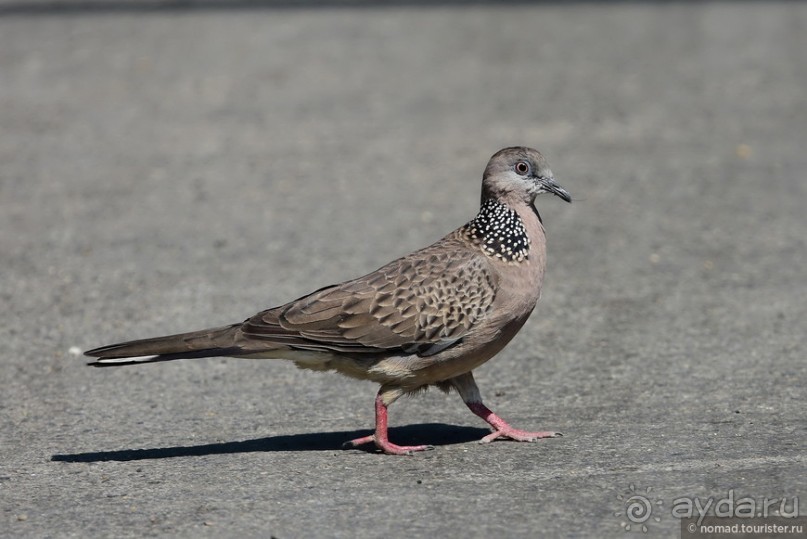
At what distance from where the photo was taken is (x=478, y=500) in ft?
17.6

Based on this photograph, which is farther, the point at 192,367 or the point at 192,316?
the point at 192,316

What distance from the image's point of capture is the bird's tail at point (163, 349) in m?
5.99

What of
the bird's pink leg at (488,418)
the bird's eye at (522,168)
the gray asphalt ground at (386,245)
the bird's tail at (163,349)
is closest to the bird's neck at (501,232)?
the bird's eye at (522,168)

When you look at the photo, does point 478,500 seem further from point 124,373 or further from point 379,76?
point 379,76

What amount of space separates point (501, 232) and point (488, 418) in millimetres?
942

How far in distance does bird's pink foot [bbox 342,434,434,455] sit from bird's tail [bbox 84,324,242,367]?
76 cm

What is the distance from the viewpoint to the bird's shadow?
6082 mm

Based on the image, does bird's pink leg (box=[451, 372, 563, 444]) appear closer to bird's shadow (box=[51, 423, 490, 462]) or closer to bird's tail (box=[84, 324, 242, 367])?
bird's shadow (box=[51, 423, 490, 462])

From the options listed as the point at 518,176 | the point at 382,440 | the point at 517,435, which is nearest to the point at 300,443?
the point at 382,440

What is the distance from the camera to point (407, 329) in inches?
239

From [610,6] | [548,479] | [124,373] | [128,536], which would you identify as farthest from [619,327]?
[610,6]

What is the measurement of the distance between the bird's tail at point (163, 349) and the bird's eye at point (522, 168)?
1740 millimetres

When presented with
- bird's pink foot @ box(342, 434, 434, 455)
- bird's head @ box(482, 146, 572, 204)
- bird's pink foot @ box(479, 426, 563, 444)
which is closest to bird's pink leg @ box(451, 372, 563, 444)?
bird's pink foot @ box(479, 426, 563, 444)

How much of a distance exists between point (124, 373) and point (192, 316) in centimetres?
96
